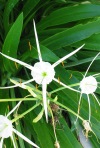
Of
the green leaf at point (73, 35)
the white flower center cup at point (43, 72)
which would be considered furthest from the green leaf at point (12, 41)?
the white flower center cup at point (43, 72)

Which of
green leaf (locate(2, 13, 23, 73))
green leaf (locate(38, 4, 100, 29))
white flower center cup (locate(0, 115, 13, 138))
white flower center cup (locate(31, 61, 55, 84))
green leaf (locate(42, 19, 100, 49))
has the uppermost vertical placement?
green leaf (locate(38, 4, 100, 29))

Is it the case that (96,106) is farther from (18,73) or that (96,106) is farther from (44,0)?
(44,0)

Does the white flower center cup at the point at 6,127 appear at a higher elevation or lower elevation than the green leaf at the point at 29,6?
lower

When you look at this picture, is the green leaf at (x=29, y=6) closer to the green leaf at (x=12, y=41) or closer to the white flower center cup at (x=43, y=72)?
the green leaf at (x=12, y=41)

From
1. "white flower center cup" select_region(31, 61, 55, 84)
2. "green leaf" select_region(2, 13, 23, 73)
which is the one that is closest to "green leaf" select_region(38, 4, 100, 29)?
"green leaf" select_region(2, 13, 23, 73)

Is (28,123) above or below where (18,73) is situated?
below

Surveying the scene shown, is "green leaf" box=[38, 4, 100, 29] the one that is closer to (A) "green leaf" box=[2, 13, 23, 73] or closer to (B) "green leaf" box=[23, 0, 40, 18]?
(B) "green leaf" box=[23, 0, 40, 18]

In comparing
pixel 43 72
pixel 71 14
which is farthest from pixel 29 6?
pixel 43 72

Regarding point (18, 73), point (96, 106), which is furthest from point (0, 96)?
point (96, 106)
